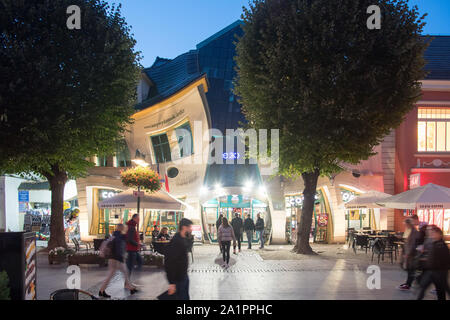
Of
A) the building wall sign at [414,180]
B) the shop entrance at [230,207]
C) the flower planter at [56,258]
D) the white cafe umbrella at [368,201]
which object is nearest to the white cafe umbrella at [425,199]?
the white cafe umbrella at [368,201]

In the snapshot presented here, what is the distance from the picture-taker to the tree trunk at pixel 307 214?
56.6 ft

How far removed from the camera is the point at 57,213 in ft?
56.4

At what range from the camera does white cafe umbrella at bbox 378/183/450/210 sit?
538 inches

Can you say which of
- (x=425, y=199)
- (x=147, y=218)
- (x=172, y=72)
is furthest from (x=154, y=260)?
(x=172, y=72)

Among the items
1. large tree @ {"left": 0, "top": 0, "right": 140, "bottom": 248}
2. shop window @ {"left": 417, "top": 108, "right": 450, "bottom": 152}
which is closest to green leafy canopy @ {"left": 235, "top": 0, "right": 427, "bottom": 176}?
large tree @ {"left": 0, "top": 0, "right": 140, "bottom": 248}

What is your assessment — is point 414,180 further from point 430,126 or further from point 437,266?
point 437,266

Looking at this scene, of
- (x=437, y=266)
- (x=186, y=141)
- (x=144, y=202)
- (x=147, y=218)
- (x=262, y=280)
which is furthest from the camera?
(x=186, y=141)

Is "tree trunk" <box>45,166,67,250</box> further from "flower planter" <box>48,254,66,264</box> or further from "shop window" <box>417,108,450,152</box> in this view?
"shop window" <box>417,108,450,152</box>

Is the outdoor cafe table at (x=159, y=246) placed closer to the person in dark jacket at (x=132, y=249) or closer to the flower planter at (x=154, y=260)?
Result: the flower planter at (x=154, y=260)

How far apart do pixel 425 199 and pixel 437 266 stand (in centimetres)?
690

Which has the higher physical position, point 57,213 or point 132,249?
point 57,213

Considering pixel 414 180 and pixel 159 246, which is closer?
pixel 159 246

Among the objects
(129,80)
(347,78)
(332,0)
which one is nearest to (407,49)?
(347,78)

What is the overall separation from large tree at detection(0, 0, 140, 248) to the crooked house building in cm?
652
